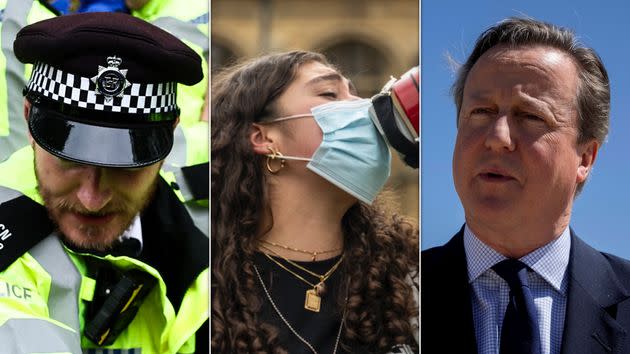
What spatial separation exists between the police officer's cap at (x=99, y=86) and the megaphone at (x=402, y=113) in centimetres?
94

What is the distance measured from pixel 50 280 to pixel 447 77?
201 centimetres

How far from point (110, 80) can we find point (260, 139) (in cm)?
78

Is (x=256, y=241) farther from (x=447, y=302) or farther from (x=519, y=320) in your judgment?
(x=519, y=320)

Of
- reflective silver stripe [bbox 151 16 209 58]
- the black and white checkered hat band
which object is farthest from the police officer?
reflective silver stripe [bbox 151 16 209 58]

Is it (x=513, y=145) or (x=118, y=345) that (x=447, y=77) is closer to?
(x=513, y=145)

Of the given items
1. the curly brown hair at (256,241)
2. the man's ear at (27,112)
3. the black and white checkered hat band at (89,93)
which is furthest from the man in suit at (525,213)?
the man's ear at (27,112)

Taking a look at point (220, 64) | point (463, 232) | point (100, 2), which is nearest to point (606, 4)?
point (463, 232)

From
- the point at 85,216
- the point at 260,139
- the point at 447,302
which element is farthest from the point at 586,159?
the point at 85,216

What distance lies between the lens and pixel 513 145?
15.7 feet

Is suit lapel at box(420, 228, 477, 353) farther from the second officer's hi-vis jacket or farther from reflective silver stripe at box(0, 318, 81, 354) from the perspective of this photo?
reflective silver stripe at box(0, 318, 81, 354)

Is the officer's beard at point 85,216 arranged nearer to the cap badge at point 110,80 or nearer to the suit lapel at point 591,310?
the cap badge at point 110,80

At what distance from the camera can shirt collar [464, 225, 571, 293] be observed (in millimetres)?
4879

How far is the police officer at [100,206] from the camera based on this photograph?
4477mm

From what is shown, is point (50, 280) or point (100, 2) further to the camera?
point (100, 2)
